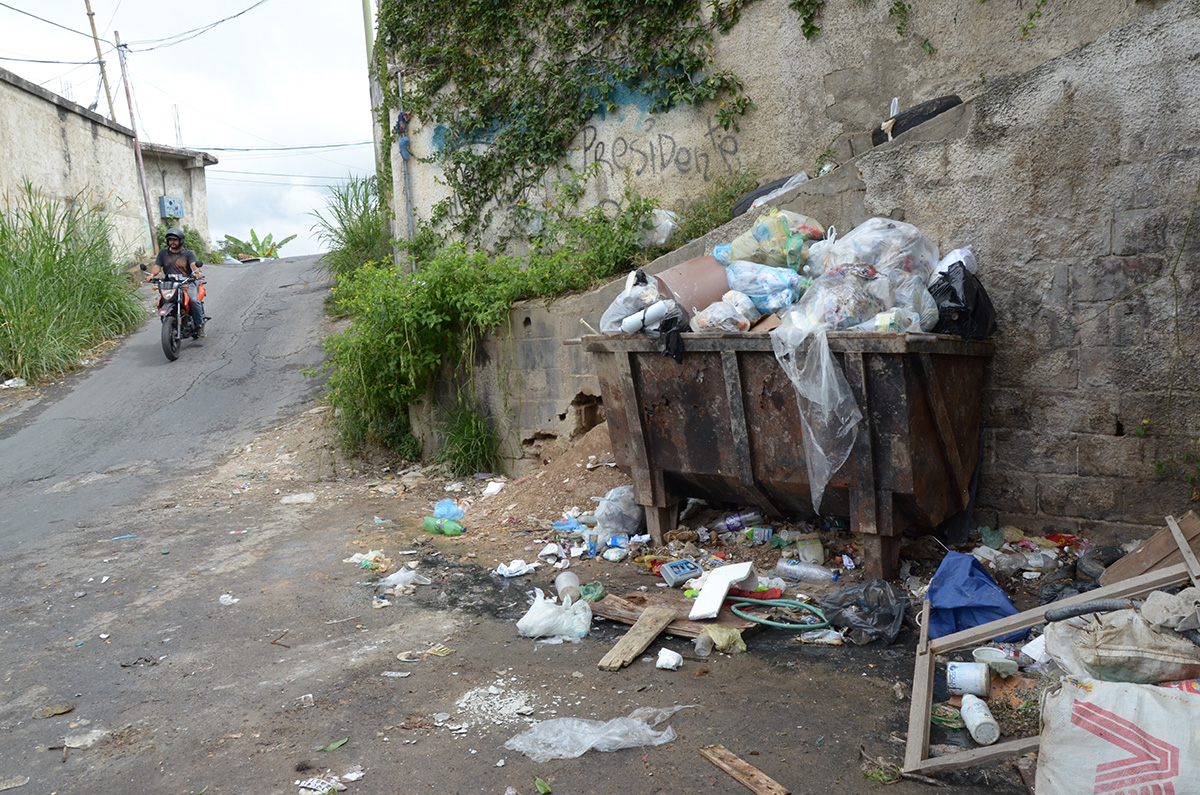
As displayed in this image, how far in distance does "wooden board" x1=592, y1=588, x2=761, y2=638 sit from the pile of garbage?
0.67 m

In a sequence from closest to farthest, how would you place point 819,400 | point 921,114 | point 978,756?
point 978,756, point 819,400, point 921,114

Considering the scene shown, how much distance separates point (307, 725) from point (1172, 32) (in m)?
4.45

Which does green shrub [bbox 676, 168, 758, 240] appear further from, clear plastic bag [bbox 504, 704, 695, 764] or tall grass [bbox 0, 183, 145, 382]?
tall grass [bbox 0, 183, 145, 382]

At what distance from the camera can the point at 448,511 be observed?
213 inches

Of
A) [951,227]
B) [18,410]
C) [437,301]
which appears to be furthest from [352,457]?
[951,227]

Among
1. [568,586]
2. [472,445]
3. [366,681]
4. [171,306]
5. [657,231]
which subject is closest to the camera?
[366,681]

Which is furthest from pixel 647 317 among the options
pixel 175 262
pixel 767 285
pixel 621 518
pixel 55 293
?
pixel 55 293

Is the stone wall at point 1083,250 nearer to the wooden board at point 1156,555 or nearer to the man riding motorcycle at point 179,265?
the wooden board at point 1156,555

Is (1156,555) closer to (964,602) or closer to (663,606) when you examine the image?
(964,602)

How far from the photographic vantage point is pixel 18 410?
8461 mm

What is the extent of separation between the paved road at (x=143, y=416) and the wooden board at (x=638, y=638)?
394cm

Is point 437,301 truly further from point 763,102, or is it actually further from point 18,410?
point 18,410

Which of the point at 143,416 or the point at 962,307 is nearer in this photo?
the point at 962,307

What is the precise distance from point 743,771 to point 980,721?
0.77 metres
